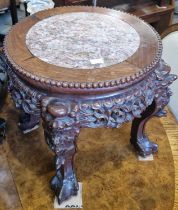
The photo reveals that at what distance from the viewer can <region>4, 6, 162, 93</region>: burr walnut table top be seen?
2.33 ft

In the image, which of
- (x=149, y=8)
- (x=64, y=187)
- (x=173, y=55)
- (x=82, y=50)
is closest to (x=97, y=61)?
(x=82, y=50)

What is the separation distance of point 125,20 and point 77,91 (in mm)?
378

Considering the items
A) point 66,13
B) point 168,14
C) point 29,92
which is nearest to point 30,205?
point 29,92

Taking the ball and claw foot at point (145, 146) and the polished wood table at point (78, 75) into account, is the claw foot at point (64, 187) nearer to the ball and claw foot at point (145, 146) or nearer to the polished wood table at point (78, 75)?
the polished wood table at point (78, 75)

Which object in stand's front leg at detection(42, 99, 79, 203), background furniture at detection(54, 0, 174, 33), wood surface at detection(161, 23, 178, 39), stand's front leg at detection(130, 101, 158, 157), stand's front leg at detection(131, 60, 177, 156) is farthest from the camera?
background furniture at detection(54, 0, 174, 33)

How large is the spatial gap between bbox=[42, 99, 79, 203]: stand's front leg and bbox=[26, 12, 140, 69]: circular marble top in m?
0.13

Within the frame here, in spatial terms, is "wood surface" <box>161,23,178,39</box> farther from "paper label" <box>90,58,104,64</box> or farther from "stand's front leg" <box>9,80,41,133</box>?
"stand's front leg" <box>9,80,41,133</box>

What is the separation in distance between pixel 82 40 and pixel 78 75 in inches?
6.8

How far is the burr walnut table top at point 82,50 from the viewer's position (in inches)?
27.9

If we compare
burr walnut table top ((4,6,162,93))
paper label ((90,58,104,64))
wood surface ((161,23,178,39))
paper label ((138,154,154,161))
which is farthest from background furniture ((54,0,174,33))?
paper label ((90,58,104,64))

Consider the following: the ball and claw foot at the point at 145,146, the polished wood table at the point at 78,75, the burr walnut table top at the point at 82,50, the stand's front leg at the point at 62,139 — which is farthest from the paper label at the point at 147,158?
the burr walnut table top at the point at 82,50

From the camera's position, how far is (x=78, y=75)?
716 mm

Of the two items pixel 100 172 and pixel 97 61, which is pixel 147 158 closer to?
pixel 100 172

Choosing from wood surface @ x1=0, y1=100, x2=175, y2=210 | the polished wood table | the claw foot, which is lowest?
wood surface @ x1=0, y1=100, x2=175, y2=210
